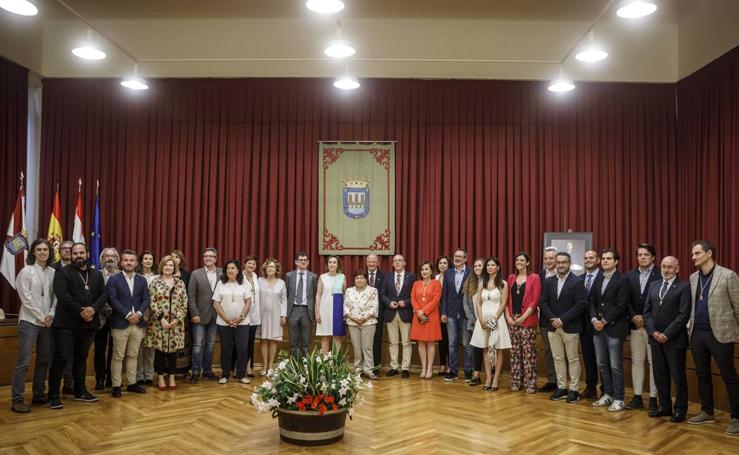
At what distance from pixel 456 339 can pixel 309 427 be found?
3.27 m

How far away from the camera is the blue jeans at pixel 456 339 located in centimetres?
701

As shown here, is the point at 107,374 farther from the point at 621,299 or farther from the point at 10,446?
the point at 621,299

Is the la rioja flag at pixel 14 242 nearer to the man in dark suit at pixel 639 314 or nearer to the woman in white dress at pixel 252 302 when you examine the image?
the woman in white dress at pixel 252 302

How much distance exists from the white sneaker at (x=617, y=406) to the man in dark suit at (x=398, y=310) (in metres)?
2.47

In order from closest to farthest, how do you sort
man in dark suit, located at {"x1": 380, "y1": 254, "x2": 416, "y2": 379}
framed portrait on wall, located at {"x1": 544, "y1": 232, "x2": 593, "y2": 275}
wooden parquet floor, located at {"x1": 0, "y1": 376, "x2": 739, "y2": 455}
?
wooden parquet floor, located at {"x1": 0, "y1": 376, "x2": 739, "y2": 455}, man in dark suit, located at {"x1": 380, "y1": 254, "x2": 416, "y2": 379}, framed portrait on wall, located at {"x1": 544, "y1": 232, "x2": 593, "y2": 275}

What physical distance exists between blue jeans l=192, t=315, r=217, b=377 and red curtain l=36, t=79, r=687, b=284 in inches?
88.8

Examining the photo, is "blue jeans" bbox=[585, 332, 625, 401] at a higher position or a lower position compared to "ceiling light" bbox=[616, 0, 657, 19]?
lower

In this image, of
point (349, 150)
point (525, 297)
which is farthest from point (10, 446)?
point (349, 150)

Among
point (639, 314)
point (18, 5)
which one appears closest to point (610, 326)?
point (639, 314)

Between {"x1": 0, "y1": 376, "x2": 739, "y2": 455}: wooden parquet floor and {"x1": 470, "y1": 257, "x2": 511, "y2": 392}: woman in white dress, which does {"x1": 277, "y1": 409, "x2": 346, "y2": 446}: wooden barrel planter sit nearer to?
{"x1": 0, "y1": 376, "x2": 739, "y2": 455}: wooden parquet floor

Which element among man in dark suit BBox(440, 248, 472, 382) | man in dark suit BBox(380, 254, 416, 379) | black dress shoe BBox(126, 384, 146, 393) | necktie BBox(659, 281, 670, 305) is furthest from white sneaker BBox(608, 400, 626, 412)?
black dress shoe BBox(126, 384, 146, 393)

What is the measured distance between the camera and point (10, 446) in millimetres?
4207

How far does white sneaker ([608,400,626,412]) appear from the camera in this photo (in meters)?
5.48

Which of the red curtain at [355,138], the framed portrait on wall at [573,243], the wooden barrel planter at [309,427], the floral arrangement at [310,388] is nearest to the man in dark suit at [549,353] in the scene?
the framed portrait on wall at [573,243]
